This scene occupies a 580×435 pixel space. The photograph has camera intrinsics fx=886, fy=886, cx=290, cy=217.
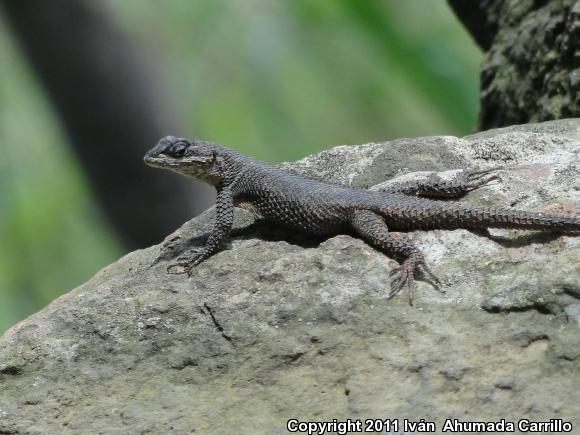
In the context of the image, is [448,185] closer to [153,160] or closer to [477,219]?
[477,219]

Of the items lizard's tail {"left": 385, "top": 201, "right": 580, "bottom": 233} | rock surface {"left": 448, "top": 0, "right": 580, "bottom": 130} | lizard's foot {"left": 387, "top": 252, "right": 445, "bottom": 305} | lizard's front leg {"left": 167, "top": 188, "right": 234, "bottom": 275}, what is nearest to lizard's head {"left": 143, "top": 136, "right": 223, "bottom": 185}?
lizard's front leg {"left": 167, "top": 188, "right": 234, "bottom": 275}

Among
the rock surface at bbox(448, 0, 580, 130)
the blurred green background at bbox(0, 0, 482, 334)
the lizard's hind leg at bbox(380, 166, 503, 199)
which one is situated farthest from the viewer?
the blurred green background at bbox(0, 0, 482, 334)

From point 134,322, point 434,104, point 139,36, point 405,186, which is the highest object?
point 139,36

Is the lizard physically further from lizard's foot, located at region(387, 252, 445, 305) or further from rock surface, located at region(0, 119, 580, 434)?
rock surface, located at region(0, 119, 580, 434)

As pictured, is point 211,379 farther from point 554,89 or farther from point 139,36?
point 139,36

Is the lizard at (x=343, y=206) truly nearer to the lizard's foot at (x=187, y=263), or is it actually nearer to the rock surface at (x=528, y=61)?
the lizard's foot at (x=187, y=263)

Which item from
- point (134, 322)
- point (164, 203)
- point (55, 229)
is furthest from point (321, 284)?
point (55, 229)
